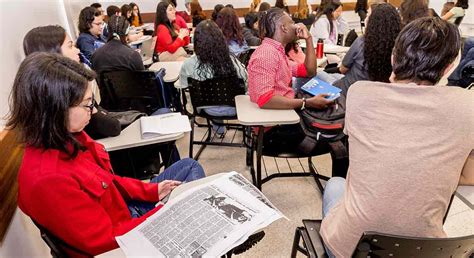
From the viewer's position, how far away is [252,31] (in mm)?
4449

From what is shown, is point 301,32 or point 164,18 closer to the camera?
point 301,32

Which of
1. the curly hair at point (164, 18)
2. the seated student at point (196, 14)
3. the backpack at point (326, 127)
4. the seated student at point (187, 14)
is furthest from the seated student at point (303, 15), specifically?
the backpack at point (326, 127)

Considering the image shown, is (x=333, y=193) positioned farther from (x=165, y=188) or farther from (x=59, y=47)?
(x=59, y=47)

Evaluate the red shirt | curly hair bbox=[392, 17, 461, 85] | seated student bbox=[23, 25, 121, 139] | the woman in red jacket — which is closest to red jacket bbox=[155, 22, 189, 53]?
the woman in red jacket

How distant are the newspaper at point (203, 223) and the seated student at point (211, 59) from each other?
139 centimetres

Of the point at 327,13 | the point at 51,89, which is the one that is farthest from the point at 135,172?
the point at 327,13

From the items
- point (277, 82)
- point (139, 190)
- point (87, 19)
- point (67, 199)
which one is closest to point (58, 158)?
point (67, 199)

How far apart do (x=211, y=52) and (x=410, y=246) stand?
1.85 meters

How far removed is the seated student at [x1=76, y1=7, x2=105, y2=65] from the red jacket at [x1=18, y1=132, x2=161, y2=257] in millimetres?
2665

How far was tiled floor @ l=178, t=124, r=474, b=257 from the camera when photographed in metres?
1.87

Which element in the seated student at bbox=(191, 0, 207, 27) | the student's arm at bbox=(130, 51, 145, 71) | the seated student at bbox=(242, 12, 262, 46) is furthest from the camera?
the seated student at bbox=(191, 0, 207, 27)

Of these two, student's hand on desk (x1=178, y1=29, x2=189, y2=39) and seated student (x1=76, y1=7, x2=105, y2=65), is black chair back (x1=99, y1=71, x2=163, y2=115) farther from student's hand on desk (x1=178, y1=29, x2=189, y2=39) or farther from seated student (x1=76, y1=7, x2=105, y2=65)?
student's hand on desk (x1=178, y1=29, x2=189, y2=39)

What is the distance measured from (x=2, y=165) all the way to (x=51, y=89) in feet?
1.48

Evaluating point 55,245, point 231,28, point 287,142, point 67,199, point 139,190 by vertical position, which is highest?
point 231,28
